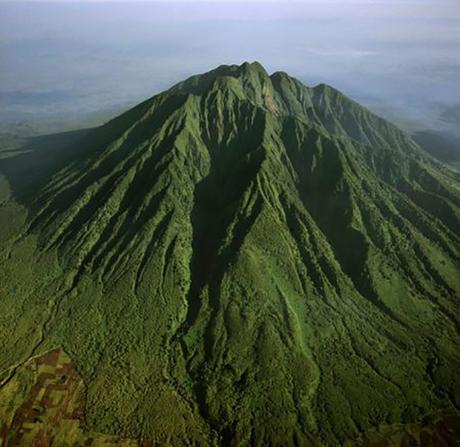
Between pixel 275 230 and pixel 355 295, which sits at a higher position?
pixel 275 230

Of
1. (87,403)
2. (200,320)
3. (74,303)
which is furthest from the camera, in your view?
(74,303)

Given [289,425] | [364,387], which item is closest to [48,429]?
[289,425]

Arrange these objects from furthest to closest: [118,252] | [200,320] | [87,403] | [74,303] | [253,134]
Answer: [253,134] < [118,252] < [74,303] < [200,320] < [87,403]

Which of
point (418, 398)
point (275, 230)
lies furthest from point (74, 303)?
point (418, 398)

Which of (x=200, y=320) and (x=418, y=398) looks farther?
(x=200, y=320)

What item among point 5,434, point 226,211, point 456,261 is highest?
point 226,211

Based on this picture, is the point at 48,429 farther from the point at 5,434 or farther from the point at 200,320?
the point at 200,320
